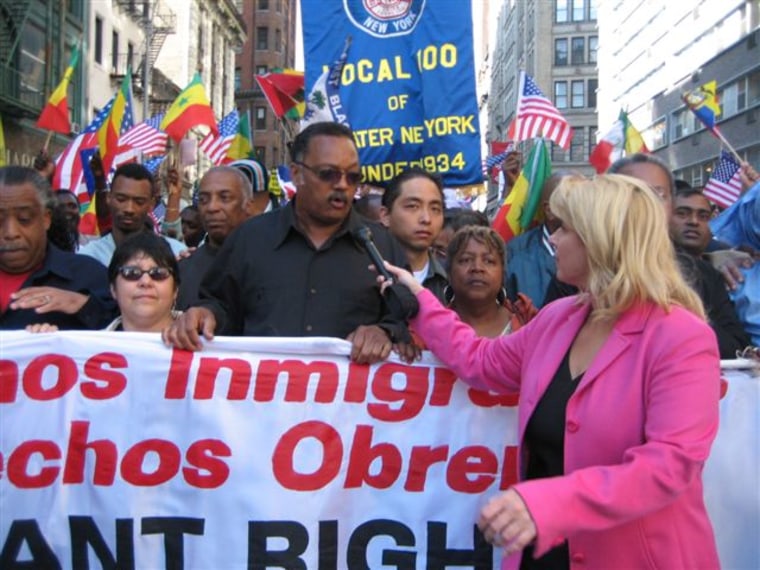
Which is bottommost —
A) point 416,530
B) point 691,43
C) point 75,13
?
point 416,530

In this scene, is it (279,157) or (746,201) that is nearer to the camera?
(746,201)

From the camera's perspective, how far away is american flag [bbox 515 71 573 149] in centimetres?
934

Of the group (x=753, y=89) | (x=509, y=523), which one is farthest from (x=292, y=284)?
(x=753, y=89)

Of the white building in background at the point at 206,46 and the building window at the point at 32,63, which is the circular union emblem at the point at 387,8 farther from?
the white building in background at the point at 206,46

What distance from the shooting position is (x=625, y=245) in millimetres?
2451

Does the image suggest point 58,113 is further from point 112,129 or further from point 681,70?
point 681,70

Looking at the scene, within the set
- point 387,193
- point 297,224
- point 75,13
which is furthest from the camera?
point 75,13

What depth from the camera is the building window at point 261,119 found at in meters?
75.9

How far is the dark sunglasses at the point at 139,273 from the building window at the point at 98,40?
30.0m

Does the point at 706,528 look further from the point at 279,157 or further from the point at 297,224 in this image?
the point at 279,157

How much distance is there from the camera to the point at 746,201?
14.9ft

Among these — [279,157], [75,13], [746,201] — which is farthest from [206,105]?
[279,157]

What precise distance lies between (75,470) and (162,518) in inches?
14.6

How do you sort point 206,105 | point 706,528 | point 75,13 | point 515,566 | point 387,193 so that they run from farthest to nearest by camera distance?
point 75,13, point 206,105, point 387,193, point 515,566, point 706,528
